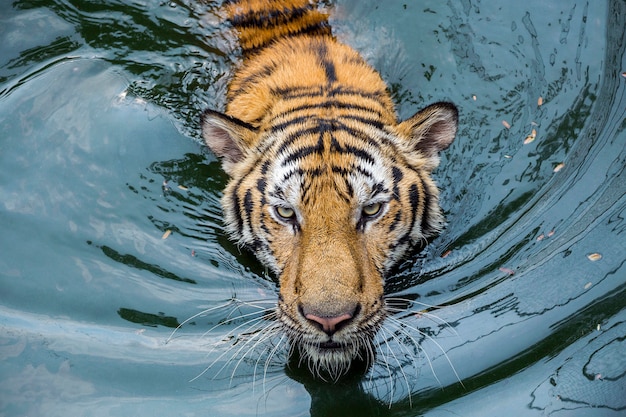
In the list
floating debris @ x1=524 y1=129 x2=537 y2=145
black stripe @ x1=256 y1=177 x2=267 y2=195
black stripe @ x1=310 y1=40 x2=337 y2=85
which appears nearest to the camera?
black stripe @ x1=256 y1=177 x2=267 y2=195

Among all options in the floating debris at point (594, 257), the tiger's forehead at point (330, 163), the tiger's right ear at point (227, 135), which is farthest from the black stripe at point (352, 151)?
the floating debris at point (594, 257)

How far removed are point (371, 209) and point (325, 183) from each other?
204 millimetres

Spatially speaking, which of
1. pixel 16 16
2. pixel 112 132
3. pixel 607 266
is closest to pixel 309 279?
pixel 607 266

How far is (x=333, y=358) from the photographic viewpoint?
272cm

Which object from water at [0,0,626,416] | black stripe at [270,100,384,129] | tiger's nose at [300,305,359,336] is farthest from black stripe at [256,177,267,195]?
tiger's nose at [300,305,359,336]

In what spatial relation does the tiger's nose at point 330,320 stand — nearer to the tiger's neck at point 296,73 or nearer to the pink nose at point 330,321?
the pink nose at point 330,321

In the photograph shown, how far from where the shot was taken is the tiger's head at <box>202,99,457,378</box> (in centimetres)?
269

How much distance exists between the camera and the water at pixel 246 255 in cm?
298

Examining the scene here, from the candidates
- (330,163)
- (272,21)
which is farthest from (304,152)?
(272,21)

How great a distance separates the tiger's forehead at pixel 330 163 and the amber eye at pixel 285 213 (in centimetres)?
4

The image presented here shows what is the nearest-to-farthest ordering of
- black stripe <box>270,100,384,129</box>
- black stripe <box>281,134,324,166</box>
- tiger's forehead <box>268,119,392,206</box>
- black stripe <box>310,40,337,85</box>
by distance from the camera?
tiger's forehead <box>268,119,392,206</box> → black stripe <box>281,134,324,166</box> → black stripe <box>270,100,384,129</box> → black stripe <box>310,40,337,85</box>

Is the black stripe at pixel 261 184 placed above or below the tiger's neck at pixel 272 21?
below

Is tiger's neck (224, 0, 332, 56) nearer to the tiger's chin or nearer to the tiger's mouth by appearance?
the tiger's chin

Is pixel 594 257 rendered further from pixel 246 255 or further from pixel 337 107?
pixel 246 255
